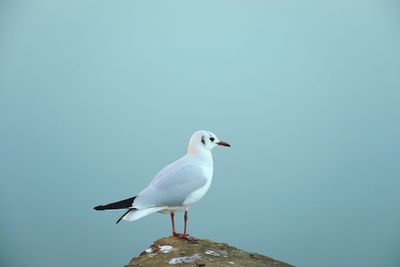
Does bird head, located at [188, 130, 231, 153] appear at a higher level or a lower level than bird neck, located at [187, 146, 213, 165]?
higher

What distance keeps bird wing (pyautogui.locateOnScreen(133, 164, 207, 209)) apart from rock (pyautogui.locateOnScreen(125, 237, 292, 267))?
0.55 metres

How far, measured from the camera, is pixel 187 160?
6.58 m

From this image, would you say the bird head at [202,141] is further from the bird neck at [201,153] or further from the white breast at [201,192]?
the white breast at [201,192]

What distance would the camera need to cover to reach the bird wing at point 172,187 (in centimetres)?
616

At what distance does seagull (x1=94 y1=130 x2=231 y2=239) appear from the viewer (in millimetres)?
6082

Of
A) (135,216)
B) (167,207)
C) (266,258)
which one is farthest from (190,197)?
(266,258)

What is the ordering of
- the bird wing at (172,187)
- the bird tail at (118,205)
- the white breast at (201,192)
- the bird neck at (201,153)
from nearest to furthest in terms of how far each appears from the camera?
the bird tail at (118,205) < the bird wing at (172,187) < the white breast at (201,192) < the bird neck at (201,153)

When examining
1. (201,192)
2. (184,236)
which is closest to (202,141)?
(201,192)

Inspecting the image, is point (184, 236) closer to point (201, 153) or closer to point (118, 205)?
point (201, 153)

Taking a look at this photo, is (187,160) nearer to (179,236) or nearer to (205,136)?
(205,136)

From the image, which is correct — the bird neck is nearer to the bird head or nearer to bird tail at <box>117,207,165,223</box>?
the bird head

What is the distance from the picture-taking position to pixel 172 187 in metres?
6.30

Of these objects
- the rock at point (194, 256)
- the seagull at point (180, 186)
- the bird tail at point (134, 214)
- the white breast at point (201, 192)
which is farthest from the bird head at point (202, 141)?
the rock at point (194, 256)

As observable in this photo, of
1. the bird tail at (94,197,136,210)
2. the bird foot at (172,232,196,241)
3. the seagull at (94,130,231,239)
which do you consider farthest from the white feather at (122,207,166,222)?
the bird foot at (172,232,196,241)
